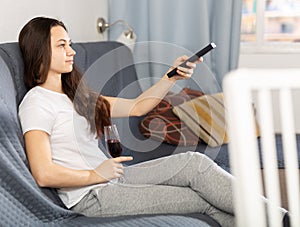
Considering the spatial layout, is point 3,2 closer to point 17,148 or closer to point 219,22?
point 17,148

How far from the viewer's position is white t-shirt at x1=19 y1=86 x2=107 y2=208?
1.95m

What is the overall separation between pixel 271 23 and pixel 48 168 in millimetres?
2381

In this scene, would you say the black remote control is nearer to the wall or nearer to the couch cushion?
the couch cushion

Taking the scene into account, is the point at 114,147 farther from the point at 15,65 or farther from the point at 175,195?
the point at 15,65

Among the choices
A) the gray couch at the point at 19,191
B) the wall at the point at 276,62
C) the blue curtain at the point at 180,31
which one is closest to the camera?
the gray couch at the point at 19,191

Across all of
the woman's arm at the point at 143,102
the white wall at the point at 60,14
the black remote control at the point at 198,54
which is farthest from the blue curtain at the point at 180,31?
the black remote control at the point at 198,54

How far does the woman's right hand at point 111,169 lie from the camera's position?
1.94 meters

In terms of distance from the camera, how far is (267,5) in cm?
389

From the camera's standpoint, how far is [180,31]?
3.65 meters

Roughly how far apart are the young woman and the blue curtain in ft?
4.72

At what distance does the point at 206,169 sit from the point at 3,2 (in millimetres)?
1125

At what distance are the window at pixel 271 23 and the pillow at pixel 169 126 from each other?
818mm

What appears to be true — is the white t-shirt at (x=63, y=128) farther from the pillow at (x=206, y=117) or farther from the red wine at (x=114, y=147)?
the pillow at (x=206, y=117)

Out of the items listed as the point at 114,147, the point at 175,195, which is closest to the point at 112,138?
the point at 114,147
